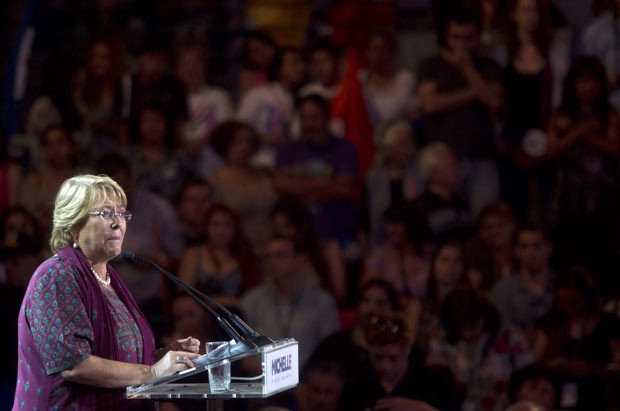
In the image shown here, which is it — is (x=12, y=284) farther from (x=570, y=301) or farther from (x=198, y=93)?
(x=570, y=301)

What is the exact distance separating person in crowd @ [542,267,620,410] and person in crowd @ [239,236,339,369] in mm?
1216

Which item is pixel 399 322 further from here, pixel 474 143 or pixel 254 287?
pixel 474 143

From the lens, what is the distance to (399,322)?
568cm

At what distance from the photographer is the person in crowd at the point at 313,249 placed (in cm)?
696

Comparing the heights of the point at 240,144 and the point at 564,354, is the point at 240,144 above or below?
above

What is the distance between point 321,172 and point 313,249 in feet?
1.89

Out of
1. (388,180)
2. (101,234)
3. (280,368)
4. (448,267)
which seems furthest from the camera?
(388,180)

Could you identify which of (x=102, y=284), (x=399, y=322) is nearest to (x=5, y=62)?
(x=399, y=322)

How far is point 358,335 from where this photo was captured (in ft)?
19.4

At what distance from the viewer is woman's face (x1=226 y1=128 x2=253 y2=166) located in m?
7.32

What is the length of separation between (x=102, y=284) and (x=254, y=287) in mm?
3437

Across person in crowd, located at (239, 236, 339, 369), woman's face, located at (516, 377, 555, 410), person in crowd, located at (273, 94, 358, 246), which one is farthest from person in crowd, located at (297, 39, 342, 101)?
woman's face, located at (516, 377, 555, 410)

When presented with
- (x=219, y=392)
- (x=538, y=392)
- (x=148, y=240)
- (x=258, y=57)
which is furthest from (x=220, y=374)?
(x=258, y=57)

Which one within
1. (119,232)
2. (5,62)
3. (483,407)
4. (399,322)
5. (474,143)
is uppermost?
(5,62)
